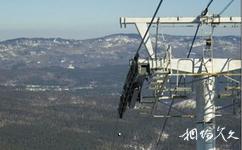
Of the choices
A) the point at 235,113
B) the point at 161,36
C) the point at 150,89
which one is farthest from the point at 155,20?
the point at 235,113

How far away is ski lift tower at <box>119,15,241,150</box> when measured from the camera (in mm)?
12148

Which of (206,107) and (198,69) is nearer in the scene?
(198,69)

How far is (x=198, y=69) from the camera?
12391mm

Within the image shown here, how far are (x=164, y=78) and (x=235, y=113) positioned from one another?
1.54 metres

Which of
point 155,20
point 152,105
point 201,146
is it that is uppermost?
point 155,20

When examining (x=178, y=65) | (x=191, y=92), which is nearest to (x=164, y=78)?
(x=178, y=65)

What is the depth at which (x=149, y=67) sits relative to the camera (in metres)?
12.0

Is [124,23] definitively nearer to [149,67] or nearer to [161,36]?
[161,36]

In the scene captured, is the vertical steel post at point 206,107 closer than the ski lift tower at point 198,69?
No

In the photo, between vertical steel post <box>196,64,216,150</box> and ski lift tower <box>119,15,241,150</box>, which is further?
vertical steel post <box>196,64,216,150</box>

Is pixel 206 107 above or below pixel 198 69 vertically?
below

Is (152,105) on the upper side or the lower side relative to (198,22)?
lower

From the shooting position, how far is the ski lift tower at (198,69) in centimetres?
1215

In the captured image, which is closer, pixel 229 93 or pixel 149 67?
pixel 149 67
